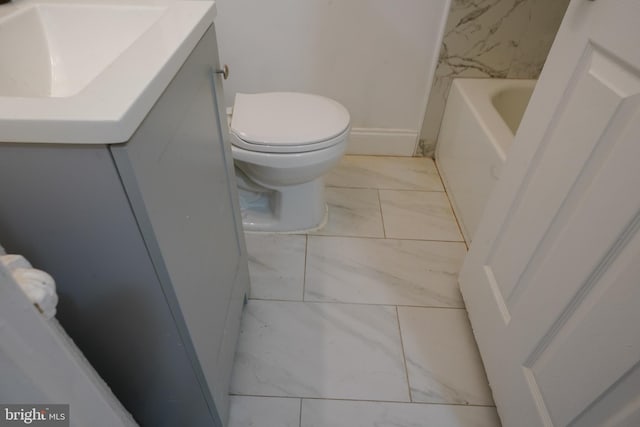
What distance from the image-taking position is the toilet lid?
44.1 inches

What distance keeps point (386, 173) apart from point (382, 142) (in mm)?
183

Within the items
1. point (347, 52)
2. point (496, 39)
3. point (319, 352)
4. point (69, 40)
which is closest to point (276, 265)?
point (319, 352)

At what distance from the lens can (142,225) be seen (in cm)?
44

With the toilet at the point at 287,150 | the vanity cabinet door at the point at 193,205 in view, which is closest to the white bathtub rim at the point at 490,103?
the toilet at the point at 287,150

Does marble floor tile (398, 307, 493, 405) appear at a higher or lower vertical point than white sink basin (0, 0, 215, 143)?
lower

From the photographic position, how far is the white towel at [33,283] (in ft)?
1.15

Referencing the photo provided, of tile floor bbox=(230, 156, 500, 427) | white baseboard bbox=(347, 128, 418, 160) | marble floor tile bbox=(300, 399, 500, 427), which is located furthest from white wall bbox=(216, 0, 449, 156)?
marble floor tile bbox=(300, 399, 500, 427)

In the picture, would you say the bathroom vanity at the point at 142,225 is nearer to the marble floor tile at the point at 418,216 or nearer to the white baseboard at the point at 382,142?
the marble floor tile at the point at 418,216

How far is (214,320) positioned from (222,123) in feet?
1.40

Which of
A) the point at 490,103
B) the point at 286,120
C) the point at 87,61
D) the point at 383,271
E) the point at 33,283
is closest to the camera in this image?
the point at 33,283

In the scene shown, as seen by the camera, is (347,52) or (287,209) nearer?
(287,209)

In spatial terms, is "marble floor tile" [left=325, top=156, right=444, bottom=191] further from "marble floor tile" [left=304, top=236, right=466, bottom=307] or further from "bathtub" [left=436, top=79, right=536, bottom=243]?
"marble floor tile" [left=304, top=236, right=466, bottom=307]

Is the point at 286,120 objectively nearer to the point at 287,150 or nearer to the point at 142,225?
the point at 287,150

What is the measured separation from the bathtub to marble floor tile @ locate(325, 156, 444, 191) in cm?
8
